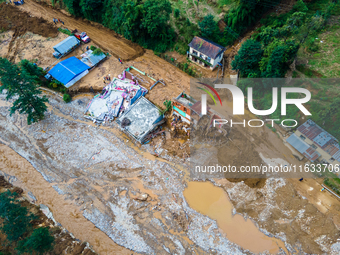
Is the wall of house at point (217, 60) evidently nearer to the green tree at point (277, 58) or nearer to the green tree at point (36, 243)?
the green tree at point (277, 58)

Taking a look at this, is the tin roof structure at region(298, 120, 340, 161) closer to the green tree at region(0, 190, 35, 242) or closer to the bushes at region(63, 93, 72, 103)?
the green tree at region(0, 190, 35, 242)

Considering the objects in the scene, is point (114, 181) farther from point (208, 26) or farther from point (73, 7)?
point (73, 7)

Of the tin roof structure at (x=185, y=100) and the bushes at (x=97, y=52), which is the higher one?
the bushes at (x=97, y=52)

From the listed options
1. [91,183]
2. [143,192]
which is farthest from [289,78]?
[91,183]

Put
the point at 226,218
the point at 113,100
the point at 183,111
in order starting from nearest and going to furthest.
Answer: the point at 226,218
the point at 183,111
the point at 113,100

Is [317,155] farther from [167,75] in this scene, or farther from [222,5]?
[222,5]

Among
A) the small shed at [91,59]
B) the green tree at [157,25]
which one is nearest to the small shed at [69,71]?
the small shed at [91,59]

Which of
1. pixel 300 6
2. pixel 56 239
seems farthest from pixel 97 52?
pixel 300 6
